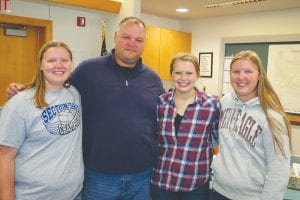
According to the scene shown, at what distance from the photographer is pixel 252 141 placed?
1.57m

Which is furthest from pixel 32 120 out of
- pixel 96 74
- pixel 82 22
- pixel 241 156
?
pixel 82 22

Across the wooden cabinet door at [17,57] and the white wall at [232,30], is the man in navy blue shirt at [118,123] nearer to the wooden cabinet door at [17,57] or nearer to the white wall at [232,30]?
the wooden cabinet door at [17,57]

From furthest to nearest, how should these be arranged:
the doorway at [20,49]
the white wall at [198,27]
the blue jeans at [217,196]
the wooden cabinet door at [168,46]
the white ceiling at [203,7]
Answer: the wooden cabinet door at [168,46] < the white ceiling at [203,7] < the white wall at [198,27] < the doorway at [20,49] < the blue jeans at [217,196]

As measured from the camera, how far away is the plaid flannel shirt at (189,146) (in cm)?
179

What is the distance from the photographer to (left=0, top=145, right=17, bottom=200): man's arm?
148 cm

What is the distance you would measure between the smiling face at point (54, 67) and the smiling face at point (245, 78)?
0.87 meters

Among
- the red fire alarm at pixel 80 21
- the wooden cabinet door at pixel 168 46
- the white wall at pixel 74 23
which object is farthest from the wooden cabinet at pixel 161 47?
the red fire alarm at pixel 80 21

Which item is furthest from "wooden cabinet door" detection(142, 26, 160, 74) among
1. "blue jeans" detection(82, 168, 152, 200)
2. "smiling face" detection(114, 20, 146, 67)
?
"blue jeans" detection(82, 168, 152, 200)

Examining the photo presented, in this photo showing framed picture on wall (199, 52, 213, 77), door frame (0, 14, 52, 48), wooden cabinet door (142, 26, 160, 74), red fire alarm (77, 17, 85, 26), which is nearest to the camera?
door frame (0, 14, 52, 48)

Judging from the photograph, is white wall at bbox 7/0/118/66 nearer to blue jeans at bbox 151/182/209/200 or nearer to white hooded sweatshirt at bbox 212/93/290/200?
blue jeans at bbox 151/182/209/200

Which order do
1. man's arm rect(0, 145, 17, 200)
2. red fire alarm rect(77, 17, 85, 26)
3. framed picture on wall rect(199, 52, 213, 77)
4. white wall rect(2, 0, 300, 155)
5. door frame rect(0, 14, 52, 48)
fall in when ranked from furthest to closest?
1. framed picture on wall rect(199, 52, 213, 77)
2. red fire alarm rect(77, 17, 85, 26)
3. white wall rect(2, 0, 300, 155)
4. door frame rect(0, 14, 52, 48)
5. man's arm rect(0, 145, 17, 200)

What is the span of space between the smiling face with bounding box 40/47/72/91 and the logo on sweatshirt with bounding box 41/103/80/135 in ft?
0.38

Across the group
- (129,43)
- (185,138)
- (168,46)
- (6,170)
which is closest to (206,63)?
(168,46)

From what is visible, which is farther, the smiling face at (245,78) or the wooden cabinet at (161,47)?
the wooden cabinet at (161,47)
